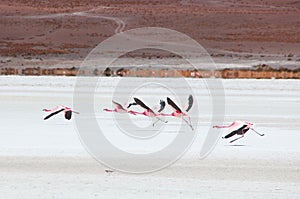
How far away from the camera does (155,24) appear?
71.4 meters

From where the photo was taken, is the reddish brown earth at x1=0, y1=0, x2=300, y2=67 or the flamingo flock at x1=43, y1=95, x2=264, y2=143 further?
the reddish brown earth at x1=0, y1=0, x2=300, y2=67

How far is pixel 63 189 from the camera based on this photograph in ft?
32.6

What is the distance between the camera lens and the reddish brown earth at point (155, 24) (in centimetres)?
5609

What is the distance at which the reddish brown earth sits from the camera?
56094 millimetres

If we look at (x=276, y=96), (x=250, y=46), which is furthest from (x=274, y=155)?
(x=250, y=46)

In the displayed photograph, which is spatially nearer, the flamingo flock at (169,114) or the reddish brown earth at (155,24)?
the flamingo flock at (169,114)

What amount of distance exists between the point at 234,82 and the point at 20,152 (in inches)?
626

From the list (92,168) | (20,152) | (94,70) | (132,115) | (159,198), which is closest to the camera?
(159,198)

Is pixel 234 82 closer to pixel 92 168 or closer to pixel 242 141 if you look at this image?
pixel 242 141

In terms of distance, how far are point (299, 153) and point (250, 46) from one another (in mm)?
47195

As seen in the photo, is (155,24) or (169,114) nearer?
(169,114)

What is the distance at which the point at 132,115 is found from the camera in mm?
17094

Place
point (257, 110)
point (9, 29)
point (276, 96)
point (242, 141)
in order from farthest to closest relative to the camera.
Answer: point (9, 29), point (276, 96), point (257, 110), point (242, 141)

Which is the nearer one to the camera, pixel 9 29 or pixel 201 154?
pixel 201 154
